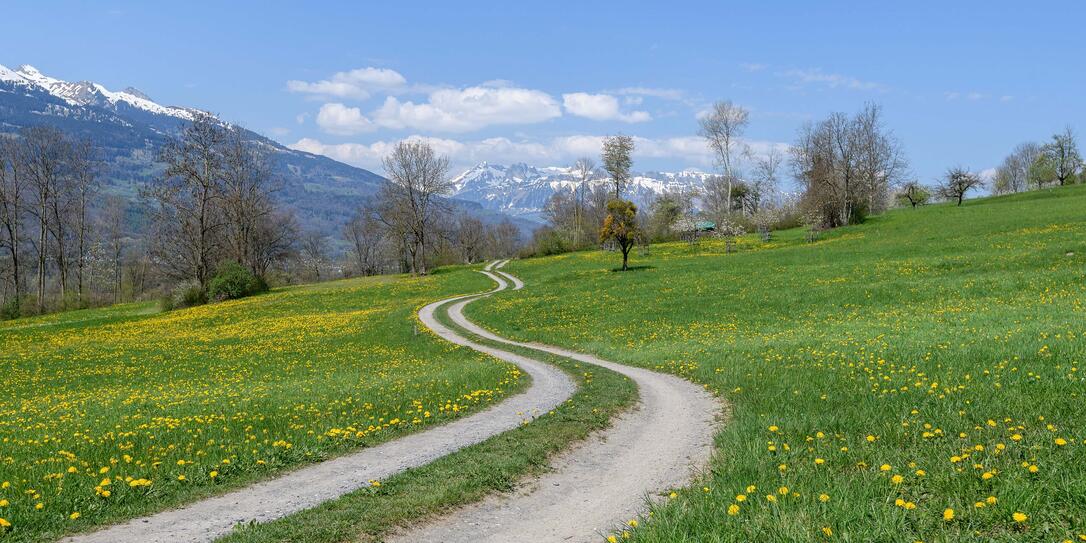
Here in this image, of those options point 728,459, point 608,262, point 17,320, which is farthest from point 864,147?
point 17,320

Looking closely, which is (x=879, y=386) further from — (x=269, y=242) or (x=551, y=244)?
(x=269, y=242)

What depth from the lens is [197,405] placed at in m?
14.7

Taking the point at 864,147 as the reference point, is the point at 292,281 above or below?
below

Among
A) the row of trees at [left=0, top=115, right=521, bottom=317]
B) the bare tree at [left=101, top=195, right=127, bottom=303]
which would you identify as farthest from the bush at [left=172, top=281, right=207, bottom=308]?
the bare tree at [left=101, top=195, right=127, bottom=303]

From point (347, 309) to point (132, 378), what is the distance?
Answer: 27.9 metres

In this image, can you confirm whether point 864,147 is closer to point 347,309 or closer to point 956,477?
point 347,309

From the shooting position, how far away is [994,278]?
96.5 ft

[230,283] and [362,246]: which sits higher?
[362,246]

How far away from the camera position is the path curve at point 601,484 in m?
7.14

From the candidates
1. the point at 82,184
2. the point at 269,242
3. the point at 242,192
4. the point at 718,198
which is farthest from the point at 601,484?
the point at 718,198

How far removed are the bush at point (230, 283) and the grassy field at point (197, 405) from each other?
20.9 metres

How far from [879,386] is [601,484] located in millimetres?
6837

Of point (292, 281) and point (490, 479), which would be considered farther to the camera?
point (292, 281)

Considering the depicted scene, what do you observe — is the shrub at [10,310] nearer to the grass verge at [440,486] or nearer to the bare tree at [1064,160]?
the grass verge at [440,486]
